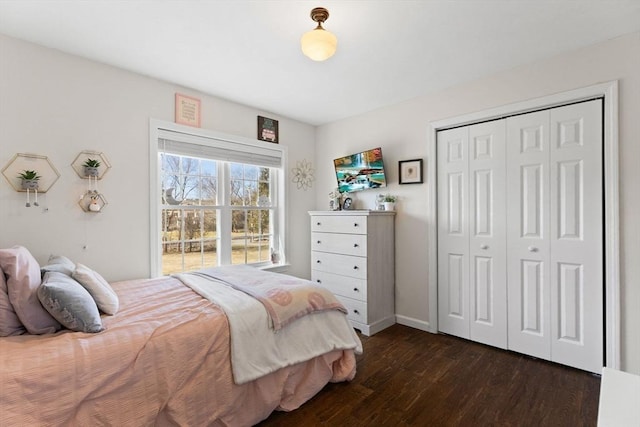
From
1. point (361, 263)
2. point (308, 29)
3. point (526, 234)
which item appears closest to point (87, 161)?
point (308, 29)

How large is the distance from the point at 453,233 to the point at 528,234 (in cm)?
63

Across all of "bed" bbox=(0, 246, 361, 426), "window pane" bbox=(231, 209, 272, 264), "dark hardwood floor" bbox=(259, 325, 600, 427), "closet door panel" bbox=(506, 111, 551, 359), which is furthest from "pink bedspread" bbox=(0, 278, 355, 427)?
"closet door panel" bbox=(506, 111, 551, 359)

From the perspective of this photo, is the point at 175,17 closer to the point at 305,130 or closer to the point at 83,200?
the point at 83,200

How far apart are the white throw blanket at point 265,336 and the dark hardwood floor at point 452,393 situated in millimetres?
327

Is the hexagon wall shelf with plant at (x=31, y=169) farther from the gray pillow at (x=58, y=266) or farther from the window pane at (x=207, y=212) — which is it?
the window pane at (x=207, y=212)

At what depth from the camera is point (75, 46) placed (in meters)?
2.25

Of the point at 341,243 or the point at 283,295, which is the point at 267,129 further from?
the point at 283,295

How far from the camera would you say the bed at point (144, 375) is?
1.18 m

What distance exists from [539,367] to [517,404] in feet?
2.16

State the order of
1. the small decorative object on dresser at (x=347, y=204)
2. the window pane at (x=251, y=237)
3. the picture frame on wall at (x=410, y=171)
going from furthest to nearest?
1. the small decorative object on dresser at (x=347, y=204)
2. the window pane at (x=251, y=237)
3. the picture frame on wall at (x=410, y=171)

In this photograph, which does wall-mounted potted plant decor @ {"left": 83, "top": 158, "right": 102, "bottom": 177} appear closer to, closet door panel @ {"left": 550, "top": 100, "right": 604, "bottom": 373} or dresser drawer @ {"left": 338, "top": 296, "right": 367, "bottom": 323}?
dresser drawer @ {"left": 338, "top": 296, "right": 367, "bottom": 323}

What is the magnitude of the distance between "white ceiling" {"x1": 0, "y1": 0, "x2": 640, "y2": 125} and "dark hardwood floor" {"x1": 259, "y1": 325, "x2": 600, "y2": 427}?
98.6 inches

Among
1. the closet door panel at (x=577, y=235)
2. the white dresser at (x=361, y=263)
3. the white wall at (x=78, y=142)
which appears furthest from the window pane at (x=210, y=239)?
the closet door panel at (x=577, y=235)

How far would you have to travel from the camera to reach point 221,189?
3350mm
